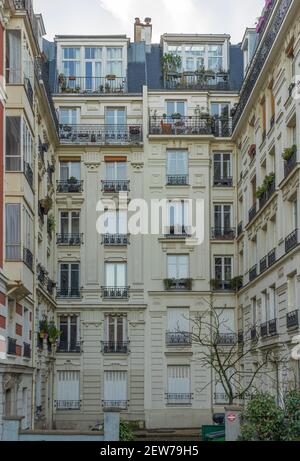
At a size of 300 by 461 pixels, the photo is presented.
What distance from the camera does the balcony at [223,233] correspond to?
41.4 metres

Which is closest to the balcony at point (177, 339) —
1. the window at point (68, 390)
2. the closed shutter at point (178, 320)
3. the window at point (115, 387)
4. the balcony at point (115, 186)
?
the closed shutter at point (178, 320)

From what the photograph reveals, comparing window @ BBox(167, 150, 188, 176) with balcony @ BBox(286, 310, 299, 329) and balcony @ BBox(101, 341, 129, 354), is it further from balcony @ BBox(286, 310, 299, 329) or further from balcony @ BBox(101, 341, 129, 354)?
balcony @ BBox(286, 310, 299, 329)

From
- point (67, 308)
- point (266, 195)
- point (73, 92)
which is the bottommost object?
point (67, 308)

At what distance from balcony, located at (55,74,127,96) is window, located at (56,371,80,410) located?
1380cm

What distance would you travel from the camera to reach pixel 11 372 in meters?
26.8

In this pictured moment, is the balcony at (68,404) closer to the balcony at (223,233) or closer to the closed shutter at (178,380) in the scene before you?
the closed shutter at (178,380)

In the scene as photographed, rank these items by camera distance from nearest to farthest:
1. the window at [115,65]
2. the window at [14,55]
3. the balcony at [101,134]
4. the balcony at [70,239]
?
the window at [14,55] < the balcony at [70,239] < the balcony at [101,134] < the window at [115,65]

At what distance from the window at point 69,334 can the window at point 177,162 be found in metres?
8.42

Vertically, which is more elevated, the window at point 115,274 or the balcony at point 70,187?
the balcony at point 70,187

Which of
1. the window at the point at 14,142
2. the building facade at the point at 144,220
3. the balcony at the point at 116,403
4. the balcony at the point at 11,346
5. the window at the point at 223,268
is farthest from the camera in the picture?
the window at the point at 223,268

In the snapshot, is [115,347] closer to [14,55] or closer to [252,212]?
[252,212]

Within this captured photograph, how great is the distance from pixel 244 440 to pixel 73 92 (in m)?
26.4
